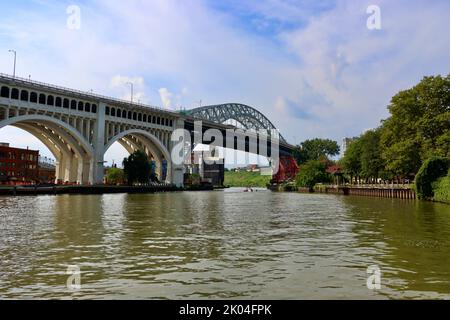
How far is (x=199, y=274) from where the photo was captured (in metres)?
13.0

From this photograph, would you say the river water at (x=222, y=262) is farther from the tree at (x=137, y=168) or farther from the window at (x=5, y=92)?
the tree at (x=137, y=168)

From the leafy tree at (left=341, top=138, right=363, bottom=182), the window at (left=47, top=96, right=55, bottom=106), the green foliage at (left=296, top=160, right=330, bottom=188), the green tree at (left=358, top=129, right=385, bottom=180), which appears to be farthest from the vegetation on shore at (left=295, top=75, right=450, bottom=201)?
the window at (left=47, top=96, right=55, bottom=106)

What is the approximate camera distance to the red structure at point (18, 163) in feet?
377

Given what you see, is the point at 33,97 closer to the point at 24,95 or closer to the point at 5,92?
the point at 24,95

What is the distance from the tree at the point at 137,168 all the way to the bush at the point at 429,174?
70.6 meters

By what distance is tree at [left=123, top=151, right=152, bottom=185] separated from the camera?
111688 mm

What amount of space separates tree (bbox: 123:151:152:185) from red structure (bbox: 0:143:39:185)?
2409 cm

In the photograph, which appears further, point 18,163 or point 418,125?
point 18,163

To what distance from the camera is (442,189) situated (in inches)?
2210

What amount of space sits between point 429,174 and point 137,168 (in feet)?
241

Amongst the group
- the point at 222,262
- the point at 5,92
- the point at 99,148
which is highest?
the point at 5,92

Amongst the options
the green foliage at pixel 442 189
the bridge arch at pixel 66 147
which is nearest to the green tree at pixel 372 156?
the green foliage at pixel 442 189

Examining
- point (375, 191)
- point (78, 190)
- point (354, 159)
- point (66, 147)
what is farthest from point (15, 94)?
point (354, 159)
